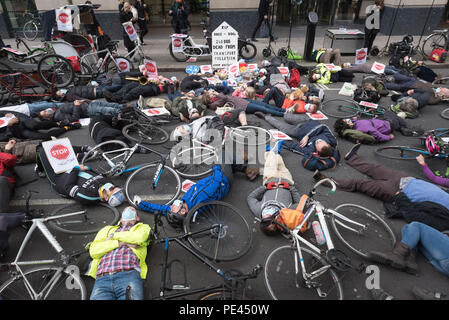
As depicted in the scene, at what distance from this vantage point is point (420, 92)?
761cm

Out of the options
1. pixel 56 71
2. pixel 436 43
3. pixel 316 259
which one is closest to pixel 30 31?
pixel 56 71

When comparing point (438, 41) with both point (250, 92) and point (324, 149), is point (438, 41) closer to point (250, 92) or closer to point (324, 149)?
point (250, 92)

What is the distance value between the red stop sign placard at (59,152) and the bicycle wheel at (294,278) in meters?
3.72

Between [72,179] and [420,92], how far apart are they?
9154 mm

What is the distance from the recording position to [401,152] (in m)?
5.51

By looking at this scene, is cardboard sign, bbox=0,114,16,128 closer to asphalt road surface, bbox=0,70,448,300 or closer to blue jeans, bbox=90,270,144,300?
asphalt road surface, bbox=0,70,448,300

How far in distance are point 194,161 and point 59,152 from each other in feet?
7.62

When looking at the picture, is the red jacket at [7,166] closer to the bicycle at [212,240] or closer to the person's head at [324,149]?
the bicycle at [212,240]

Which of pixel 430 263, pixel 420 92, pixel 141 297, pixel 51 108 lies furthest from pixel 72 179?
pixel 420 92

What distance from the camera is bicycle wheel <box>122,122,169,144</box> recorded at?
234 inches

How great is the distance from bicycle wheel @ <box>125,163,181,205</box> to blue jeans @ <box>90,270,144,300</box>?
1487 millimetres

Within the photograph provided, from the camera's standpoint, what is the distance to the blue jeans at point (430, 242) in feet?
11.0

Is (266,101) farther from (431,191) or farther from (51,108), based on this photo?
(51,108)

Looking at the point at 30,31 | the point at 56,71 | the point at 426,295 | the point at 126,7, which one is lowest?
the point at 426,295
